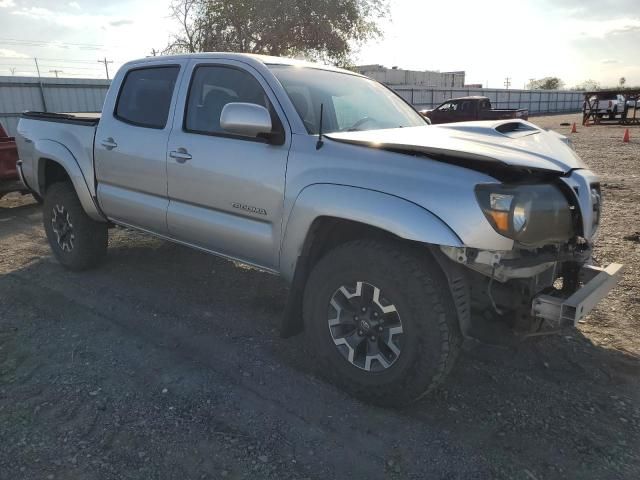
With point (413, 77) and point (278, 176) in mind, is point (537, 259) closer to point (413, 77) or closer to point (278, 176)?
point (278, 176)

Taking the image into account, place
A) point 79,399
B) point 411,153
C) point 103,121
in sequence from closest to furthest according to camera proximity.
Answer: point 411,153 < point 79,399 < point 103,121

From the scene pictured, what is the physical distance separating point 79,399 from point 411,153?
7.85 ft

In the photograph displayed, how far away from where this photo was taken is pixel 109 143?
4.42 meters

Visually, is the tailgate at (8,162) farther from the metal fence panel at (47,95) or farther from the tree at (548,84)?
the tree at (548,84)

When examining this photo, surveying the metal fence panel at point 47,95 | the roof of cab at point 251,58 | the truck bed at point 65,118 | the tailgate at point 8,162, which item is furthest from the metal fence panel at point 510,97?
the roof of cab at point 251,58

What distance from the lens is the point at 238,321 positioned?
410 centimetres

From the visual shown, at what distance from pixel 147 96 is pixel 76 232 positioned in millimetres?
1645

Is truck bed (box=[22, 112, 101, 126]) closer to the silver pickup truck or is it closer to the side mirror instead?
the silver pickup truck

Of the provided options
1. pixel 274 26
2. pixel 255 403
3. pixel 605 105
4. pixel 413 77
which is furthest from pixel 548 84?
pixel 255 403

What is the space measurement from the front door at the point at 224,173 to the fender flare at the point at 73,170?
1.20m

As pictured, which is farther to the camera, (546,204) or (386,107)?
(386,107)

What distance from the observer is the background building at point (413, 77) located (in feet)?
183

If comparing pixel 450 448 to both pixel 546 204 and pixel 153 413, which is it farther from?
pixel 153 413

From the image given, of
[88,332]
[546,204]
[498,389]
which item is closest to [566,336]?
[498,389]
